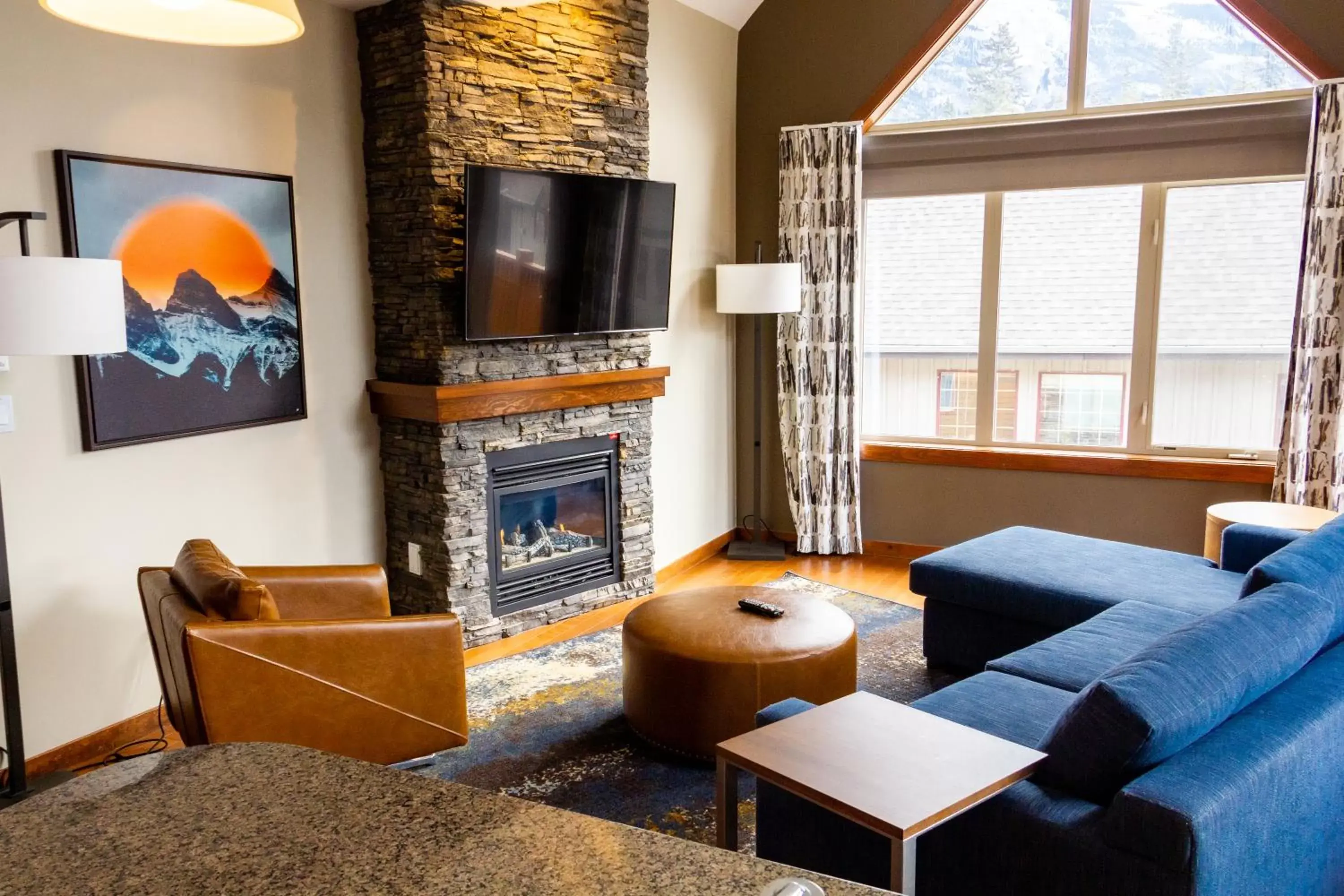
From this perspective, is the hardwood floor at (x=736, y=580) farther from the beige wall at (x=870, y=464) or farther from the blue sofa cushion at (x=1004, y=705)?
the blue sofa cushion at (x=1004, y=705)

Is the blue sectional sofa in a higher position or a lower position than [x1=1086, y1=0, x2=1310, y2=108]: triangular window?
lower

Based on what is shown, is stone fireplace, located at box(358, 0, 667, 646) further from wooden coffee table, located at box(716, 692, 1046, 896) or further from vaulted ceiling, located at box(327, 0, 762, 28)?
wooden coffee table, located at box(716, 692, 1046, 896)

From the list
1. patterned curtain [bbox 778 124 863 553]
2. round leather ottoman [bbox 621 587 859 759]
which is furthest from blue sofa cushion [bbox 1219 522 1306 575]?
patterned curtain [bbox 778 124 863 553]

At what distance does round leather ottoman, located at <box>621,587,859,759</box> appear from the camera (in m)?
3.24

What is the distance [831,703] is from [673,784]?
110 cm

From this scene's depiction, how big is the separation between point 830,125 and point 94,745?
4579mm

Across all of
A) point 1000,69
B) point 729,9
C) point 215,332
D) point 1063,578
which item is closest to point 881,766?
point 1063,578

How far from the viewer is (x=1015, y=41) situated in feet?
17.7

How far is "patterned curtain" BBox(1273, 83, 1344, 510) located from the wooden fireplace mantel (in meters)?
3.09

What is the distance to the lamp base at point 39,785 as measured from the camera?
291cm

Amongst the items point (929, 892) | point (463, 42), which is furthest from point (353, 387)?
point (929, 892)

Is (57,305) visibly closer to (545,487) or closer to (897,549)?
(545,487)

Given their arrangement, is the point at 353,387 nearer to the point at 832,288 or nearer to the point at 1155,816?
the point at 832,288

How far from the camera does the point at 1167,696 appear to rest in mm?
1947
